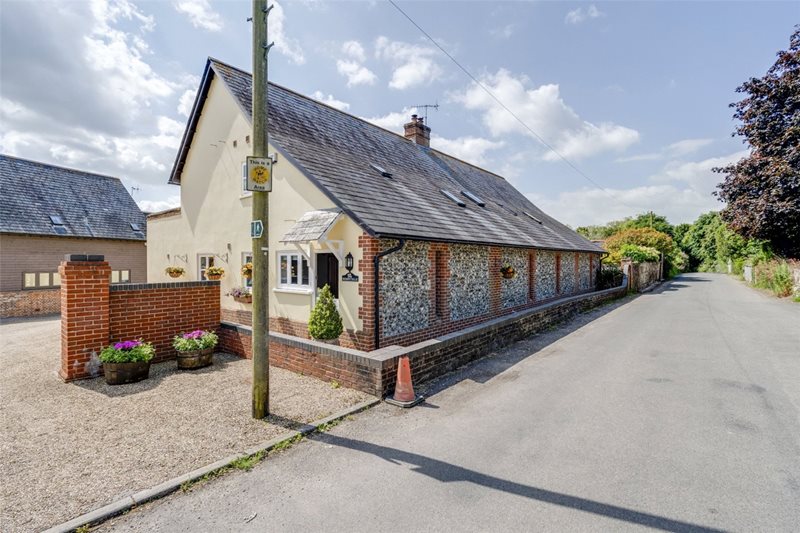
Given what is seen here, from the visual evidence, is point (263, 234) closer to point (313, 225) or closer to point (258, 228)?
point (258, 228)

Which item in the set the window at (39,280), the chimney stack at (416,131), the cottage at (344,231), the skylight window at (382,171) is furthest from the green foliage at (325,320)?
the window at (39,280)

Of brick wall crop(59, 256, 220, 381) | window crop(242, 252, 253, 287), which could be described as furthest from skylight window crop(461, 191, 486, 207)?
brick wall crop(59, 256, 220, 381)

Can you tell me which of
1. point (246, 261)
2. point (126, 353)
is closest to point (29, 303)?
point (246, 261)

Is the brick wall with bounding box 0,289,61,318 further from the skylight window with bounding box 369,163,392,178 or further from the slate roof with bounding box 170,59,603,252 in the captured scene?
the skylight window with bounding box 369,163,392,178

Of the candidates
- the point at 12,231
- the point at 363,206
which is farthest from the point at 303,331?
the point at 12,231

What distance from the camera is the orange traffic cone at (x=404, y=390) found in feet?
20.4

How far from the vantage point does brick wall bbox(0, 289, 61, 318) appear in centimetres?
1653

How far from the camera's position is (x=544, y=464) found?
14.4ft

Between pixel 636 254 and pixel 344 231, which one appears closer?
pixel 344 231

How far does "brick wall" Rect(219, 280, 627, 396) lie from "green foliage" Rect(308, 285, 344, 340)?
50cm

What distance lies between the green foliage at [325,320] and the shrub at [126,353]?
3.09 meters

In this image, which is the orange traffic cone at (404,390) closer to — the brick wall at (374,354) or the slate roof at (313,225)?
the brick wall at (374,354)

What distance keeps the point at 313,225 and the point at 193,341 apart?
138 inches

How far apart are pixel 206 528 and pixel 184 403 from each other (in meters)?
3.24
